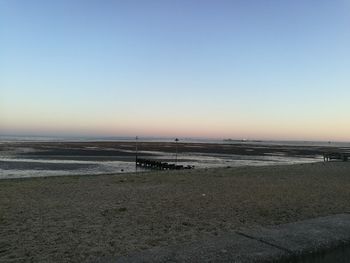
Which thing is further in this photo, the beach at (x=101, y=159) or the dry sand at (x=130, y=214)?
the beach at (x=101, y=159)

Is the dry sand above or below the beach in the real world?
above

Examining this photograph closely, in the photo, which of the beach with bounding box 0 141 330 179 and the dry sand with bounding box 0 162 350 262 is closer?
the dry sand with bounding box 0 162 350 262

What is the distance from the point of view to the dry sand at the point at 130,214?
6250 mm

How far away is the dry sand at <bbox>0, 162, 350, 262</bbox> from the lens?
6250mm

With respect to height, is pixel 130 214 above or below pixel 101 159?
above

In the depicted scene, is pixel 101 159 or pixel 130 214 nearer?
pixel 130 214

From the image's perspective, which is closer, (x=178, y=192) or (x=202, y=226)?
(x=202, y=226)

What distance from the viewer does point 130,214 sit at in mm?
9031

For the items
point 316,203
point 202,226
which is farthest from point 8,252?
point 316,203

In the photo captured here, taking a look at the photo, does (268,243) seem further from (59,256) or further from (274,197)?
(274,197)

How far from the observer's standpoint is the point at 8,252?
5.87 meters

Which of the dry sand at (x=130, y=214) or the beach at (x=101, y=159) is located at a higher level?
the dry sand at (x=130, y=214)

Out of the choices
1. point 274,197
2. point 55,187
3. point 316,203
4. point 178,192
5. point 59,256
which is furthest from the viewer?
point 55,187

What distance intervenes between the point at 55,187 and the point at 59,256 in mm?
9932
